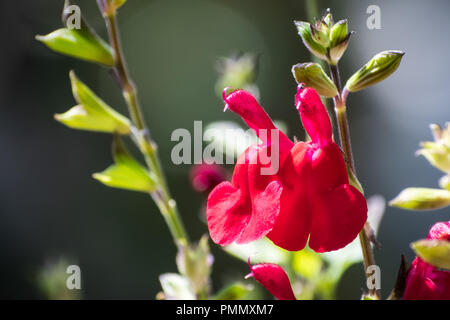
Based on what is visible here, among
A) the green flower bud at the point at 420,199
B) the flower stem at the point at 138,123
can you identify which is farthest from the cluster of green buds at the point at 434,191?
the flower stem at the point at 138,123

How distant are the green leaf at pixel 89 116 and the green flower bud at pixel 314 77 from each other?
0.78ft

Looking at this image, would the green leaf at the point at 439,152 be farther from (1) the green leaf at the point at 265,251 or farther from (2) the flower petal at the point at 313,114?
(1) the green leaf at the point at 265,251

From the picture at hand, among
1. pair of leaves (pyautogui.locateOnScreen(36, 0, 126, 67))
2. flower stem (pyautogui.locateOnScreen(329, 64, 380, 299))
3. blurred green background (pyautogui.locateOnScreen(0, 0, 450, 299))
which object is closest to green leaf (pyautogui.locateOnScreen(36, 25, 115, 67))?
pair of leaves (pyautogui.locateOnScreen(36, 0, 126, 67))

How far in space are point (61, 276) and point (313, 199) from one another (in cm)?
39

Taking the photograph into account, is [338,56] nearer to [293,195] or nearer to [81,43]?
[293,195]

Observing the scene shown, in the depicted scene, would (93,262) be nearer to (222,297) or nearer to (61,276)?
(61,276)

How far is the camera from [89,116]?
54cm

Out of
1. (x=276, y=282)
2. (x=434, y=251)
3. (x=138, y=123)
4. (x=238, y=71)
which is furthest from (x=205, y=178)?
(x=434, y=251)

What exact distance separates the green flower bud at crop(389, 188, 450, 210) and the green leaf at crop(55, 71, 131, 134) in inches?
11.4

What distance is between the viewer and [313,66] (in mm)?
360

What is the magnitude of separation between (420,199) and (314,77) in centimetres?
11

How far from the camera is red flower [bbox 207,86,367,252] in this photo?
1.20 ft
